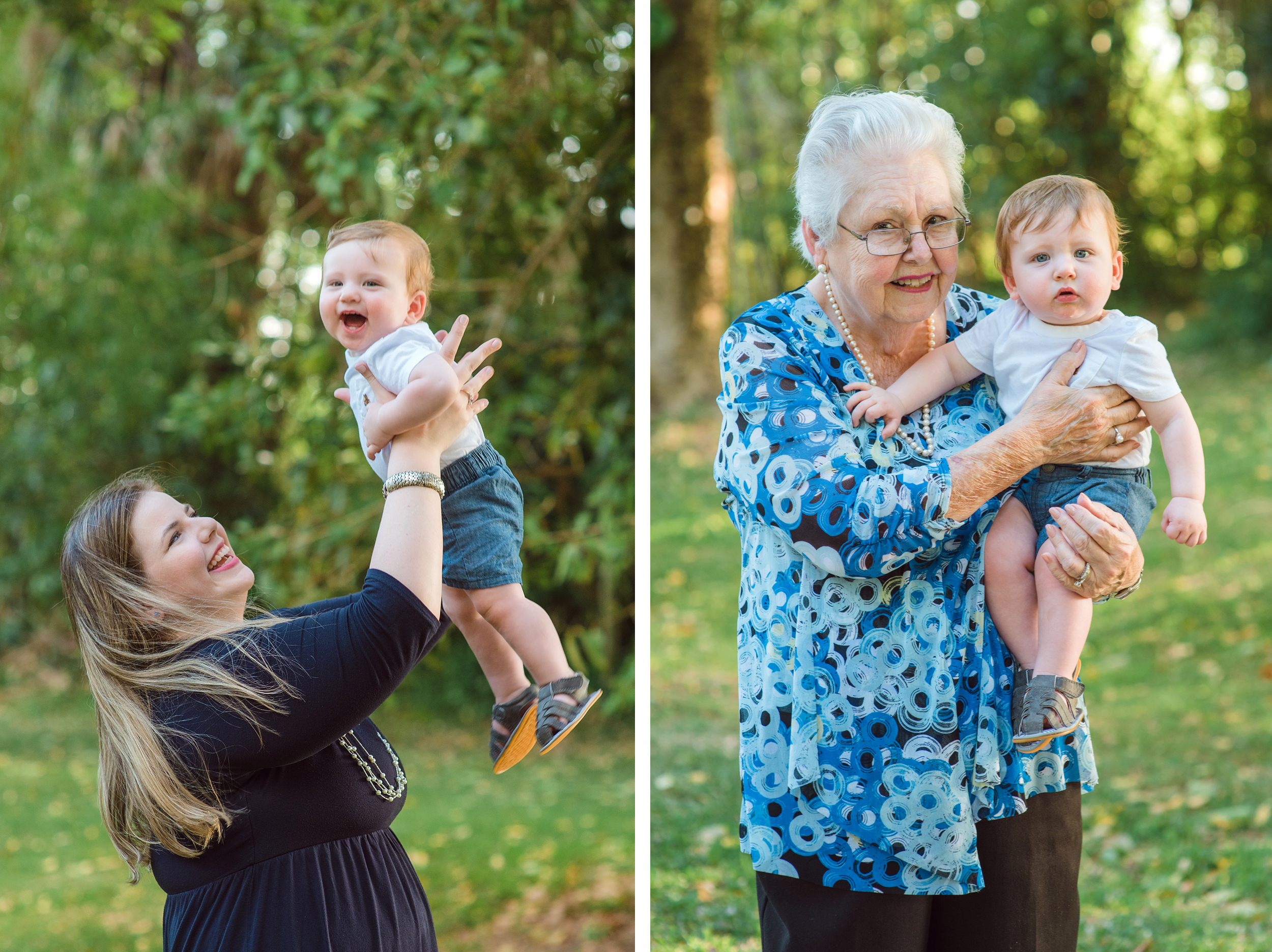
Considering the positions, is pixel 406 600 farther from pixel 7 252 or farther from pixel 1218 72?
pixel 1218 72

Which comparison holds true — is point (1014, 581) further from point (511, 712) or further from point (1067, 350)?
point (511, 712)

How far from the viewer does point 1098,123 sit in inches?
381

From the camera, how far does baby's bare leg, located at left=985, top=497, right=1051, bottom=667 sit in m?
1.65

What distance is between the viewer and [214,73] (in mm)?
7254

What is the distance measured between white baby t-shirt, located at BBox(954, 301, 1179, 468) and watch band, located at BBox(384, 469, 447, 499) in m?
0.82

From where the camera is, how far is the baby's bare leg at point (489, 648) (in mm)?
1687

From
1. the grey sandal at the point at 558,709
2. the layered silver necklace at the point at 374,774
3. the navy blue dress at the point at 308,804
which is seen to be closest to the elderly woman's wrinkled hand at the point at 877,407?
the grey sandal at the point at 558,709

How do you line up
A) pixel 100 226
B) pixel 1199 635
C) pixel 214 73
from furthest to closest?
pixel 100 226, pixel 214 73, pixel 1199 635

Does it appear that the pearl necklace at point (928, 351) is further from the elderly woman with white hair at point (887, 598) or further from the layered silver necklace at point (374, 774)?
the layered silver necklace at point (374, 774)

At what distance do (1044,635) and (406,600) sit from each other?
0.90 metres

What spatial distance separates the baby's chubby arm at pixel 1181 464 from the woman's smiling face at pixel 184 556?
4.27 feet

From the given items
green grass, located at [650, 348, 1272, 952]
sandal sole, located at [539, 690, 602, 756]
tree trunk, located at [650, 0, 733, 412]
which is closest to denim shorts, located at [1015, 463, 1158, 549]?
sandal sole, located at [539, 690, 602, 756]

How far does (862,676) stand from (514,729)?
0.53 meters

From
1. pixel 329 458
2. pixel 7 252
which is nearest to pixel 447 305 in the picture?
pixel 329 458
